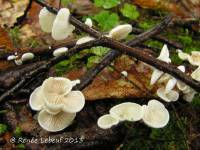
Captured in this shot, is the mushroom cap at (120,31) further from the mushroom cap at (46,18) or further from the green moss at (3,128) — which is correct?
the green moss at (3,128)

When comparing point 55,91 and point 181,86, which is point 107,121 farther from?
point 181,86

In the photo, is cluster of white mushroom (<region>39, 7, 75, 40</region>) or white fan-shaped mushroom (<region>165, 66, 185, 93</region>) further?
cluster of white mushroom (<region>39, 7, 75, 40</region>)

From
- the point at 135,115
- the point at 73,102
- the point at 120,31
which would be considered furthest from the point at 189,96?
the point at 73,102

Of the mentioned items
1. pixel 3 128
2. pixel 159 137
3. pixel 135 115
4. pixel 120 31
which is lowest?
pixel 159 137

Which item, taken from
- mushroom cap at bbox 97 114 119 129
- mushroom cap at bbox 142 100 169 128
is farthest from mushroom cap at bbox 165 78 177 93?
mushroom cap at bbox 97 114 119 129

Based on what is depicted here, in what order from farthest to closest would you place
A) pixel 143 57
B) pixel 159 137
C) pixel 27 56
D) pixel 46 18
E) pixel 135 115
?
pixel 27 56, pixel 46 18, pixel 159 137, pixel 143 57, pixel 135 115

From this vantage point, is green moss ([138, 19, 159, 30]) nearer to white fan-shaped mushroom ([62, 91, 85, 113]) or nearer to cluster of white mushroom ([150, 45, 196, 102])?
cluster of white mushroom ([150, 45, 196, 102])
